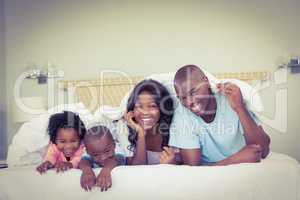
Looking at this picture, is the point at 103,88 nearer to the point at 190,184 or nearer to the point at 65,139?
the point at 65,139

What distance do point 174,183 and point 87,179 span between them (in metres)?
0.55

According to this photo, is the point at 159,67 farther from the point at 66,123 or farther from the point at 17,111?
the point at 17,111

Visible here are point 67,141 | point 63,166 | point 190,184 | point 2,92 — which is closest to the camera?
point 190,184

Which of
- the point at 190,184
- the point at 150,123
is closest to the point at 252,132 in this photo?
the point at 190,184

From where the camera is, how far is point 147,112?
→ 2.25 metres

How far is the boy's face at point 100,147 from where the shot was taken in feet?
7.26

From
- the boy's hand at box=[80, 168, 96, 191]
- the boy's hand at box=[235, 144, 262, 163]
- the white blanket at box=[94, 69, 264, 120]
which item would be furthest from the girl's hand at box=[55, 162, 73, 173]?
the boy's hand at box=[235, 144, 262, 163]

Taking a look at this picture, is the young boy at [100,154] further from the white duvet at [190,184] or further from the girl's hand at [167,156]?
the girl's hand at [167,156]

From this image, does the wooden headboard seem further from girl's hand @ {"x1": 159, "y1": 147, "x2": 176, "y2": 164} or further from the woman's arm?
girl's hand @ {"x1": 159, "y1": 147, "x2": 176, "y2": 164}

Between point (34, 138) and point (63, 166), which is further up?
point (34, 138)

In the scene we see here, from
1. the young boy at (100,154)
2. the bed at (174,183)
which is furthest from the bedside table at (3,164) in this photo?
the young boy at (100,154)

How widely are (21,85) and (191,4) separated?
4.45ft

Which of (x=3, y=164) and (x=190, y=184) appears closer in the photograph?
(x=190, y=184)

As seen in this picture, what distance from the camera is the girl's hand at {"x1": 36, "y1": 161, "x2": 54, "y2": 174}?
Answer: 2148mm
